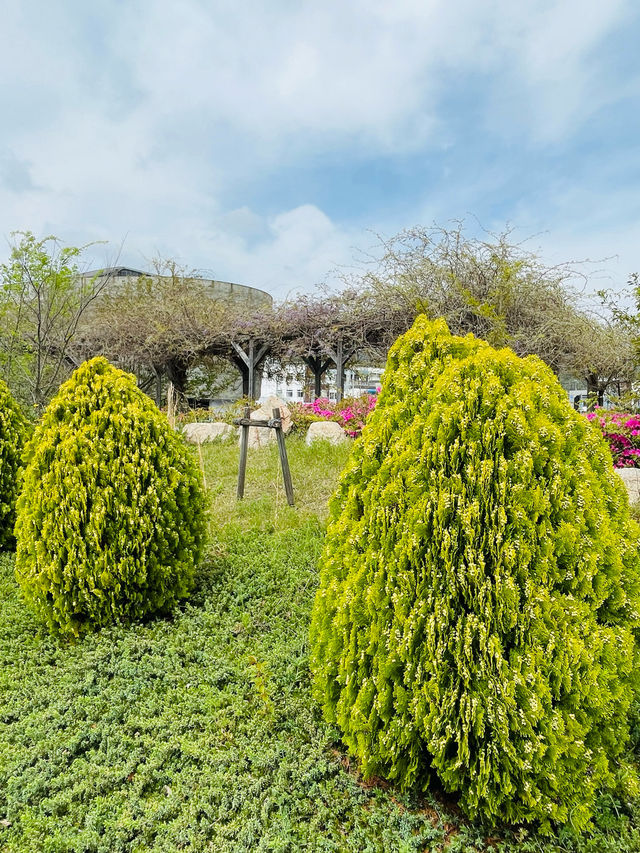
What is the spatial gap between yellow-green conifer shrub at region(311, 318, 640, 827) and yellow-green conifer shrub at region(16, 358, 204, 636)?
1.52 m

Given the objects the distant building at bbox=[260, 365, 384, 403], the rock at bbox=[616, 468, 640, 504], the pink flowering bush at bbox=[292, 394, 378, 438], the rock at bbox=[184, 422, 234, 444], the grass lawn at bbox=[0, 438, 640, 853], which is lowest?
the grass lawn at bbox=[0, 438, 640, 853]

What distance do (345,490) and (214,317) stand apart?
43.8 ft

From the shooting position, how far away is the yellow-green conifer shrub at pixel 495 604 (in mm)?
1415

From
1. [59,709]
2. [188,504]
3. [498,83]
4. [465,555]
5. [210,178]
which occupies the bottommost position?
[59,709]

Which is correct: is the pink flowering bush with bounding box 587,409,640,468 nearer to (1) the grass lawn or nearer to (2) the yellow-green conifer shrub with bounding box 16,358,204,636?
(1) the grass lawn

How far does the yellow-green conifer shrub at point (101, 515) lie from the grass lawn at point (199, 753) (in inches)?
7.7

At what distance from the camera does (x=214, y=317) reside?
47.2 ft

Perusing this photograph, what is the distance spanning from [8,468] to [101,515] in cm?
211

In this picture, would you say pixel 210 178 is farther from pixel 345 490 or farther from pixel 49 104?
pixel 345 490

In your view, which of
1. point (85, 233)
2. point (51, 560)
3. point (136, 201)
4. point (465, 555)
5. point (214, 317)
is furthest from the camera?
point (214, 317)

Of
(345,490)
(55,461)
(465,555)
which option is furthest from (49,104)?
(465,555)

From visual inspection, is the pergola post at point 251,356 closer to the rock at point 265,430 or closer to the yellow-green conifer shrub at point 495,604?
the rock at point 265,430

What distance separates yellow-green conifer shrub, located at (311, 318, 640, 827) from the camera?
55.7 inches

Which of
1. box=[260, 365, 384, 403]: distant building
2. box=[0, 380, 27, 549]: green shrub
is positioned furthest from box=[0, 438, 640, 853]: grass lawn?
box=[260, 365, 384, 403]: distant building
